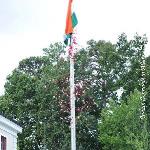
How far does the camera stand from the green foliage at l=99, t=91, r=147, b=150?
6147 cm

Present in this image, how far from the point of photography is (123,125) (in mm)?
62375

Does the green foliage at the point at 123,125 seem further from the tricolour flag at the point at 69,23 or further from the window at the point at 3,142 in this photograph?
the tricolour flag at the point at 69,23

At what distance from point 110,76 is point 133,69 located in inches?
101

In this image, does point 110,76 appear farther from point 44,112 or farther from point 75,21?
point 75,21

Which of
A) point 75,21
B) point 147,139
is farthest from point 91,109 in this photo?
point 75,21

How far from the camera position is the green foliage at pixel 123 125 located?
61469mm

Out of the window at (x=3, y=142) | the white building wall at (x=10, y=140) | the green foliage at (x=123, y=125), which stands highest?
the green foliage at (x=123, y=125)

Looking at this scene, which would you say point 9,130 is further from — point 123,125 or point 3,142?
point 123,125

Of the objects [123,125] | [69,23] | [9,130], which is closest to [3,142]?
[9,130]

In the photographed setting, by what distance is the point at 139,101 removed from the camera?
62281mm

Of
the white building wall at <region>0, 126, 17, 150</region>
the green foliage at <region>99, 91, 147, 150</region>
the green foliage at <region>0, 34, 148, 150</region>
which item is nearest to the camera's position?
the white building wall at <region>0, 126, 17, 150</region>

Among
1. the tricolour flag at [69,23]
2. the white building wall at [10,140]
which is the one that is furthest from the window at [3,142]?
the tricolour flag at [69,23]

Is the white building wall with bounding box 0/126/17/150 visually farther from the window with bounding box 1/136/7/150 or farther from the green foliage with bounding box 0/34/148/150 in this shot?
the green foliage with bounding box 0/34/148/150

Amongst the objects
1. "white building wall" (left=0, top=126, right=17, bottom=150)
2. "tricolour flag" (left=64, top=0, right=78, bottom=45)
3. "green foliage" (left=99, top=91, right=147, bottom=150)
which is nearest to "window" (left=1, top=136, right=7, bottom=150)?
"white building wall" (left=0, top=126, right=17, bottom=150)
